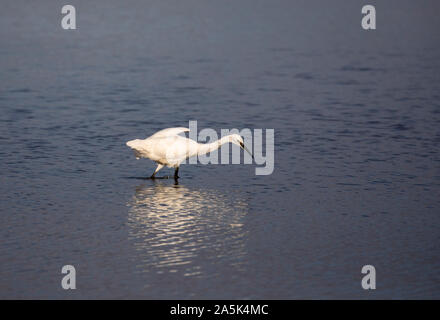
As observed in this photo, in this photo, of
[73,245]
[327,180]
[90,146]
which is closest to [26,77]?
[90,146]

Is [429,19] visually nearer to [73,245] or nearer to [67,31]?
[67,31]

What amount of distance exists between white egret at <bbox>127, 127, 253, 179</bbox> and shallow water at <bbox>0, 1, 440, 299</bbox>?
0.48 metres

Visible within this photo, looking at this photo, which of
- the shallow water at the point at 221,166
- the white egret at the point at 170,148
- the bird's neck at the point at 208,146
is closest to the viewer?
the shallow water at the point at 221,166

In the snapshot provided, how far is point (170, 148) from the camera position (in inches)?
619

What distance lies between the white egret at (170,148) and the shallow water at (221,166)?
476 mm

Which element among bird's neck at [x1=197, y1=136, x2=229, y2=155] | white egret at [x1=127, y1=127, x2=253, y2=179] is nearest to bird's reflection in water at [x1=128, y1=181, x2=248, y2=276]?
white egret at [x1=127, y1=127, x2=253, y2=179]

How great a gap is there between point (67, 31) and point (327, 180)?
18.9m

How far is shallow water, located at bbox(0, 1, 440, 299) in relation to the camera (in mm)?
11055

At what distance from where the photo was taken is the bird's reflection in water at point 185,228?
11258 millimetres

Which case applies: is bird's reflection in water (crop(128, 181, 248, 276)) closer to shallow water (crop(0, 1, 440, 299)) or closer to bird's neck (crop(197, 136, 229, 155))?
shallow water (crop(0, 1, 440, 299))

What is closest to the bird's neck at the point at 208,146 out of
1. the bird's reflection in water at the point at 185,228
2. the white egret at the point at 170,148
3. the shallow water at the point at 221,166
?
the white egret at the point at 170,148

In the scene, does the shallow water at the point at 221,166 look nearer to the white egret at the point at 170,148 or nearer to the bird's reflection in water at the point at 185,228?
the bird's reflection in water at the point at 185,228

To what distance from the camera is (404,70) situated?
26594 mm

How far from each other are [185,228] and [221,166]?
432 centimetres
